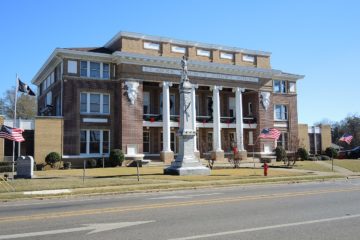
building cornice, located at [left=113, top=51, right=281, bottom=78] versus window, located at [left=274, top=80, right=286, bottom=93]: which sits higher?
building cornice, located at [left=113, top=51, right=281, bottom=78]

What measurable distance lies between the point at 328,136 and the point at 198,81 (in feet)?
75.6

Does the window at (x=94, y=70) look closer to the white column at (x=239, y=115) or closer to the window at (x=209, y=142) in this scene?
the window at (x=209, y=142)

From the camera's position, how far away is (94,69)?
3988 cm

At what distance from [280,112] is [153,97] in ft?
54.9

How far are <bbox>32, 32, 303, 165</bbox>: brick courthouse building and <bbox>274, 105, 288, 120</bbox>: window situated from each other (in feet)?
0.42

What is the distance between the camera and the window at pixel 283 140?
51.1 metres

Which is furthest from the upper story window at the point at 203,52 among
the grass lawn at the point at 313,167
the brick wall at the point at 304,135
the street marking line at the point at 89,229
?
the street marking line at the point at 89,229

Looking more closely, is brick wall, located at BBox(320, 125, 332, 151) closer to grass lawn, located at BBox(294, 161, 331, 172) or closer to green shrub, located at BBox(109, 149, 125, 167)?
grass lawn, located at BBox(294, 161, 331, 172)

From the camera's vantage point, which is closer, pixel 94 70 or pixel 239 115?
pixel 94 70

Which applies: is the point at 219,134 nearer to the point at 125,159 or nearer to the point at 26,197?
the point at 125,159

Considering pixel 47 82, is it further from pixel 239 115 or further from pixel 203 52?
pixel 239 115

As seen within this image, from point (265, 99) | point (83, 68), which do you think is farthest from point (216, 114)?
point (83, 68)

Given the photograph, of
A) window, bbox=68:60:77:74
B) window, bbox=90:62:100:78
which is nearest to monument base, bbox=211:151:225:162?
window, bbox=90:62:100:78

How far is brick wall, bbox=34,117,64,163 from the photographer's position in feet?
121
